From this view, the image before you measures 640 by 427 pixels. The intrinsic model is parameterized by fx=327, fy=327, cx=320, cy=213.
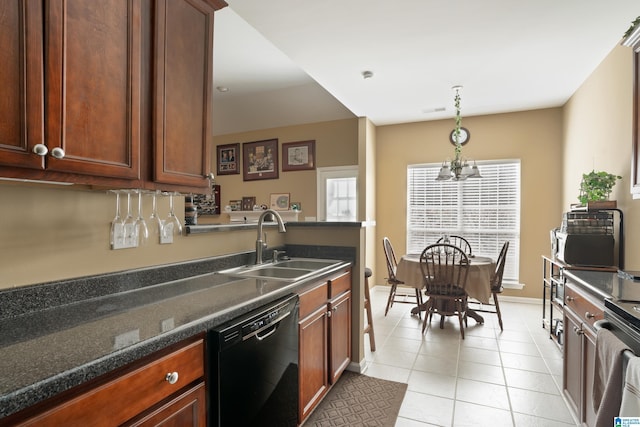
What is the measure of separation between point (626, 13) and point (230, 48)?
343 centimetres

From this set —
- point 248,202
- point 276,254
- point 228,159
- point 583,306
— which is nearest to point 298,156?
point 248,202

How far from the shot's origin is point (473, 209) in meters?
5.08

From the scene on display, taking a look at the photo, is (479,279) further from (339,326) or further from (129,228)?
(129,228)

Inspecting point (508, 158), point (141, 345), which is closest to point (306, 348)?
point (141, 345)

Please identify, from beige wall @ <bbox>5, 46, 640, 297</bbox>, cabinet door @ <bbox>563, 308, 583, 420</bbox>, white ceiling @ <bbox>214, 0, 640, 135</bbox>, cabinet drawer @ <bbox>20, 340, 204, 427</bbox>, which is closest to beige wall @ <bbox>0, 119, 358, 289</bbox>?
beige wall @ <bbox>5, 46, 640, 297</bbox>

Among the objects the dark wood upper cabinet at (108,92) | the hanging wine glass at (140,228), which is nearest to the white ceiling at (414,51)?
the dark wood upper cabinet at (108,92)

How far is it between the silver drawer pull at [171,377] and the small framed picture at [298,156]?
14.9 feet

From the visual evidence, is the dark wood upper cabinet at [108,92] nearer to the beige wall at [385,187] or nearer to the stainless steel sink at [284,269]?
the beige wall at [385,187]

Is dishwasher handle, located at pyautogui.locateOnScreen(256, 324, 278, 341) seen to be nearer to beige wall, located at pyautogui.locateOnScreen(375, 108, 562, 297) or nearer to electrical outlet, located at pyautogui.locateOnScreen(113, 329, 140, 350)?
electrical outlet, located at pyautogui.locateOnScreen(113, 329, 140, 350)

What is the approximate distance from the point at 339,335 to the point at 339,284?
0.38m

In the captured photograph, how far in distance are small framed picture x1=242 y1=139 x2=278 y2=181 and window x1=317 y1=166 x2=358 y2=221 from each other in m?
0.90

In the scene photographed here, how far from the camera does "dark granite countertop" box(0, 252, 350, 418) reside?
2.50 ft

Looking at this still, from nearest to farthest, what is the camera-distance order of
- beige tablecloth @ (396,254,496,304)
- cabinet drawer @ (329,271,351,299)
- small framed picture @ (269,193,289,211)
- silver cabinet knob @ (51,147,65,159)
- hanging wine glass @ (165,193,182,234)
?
silver cabinet knob @ (51,147,65,159), hanging wine glass @ (165,193,182,234), cabinet drawer @ (329,271,351,299), beige tablecloth @ (396,254,496,304), small framed picture @ (269,193,289,211)

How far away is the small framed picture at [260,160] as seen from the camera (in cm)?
Result: 569
